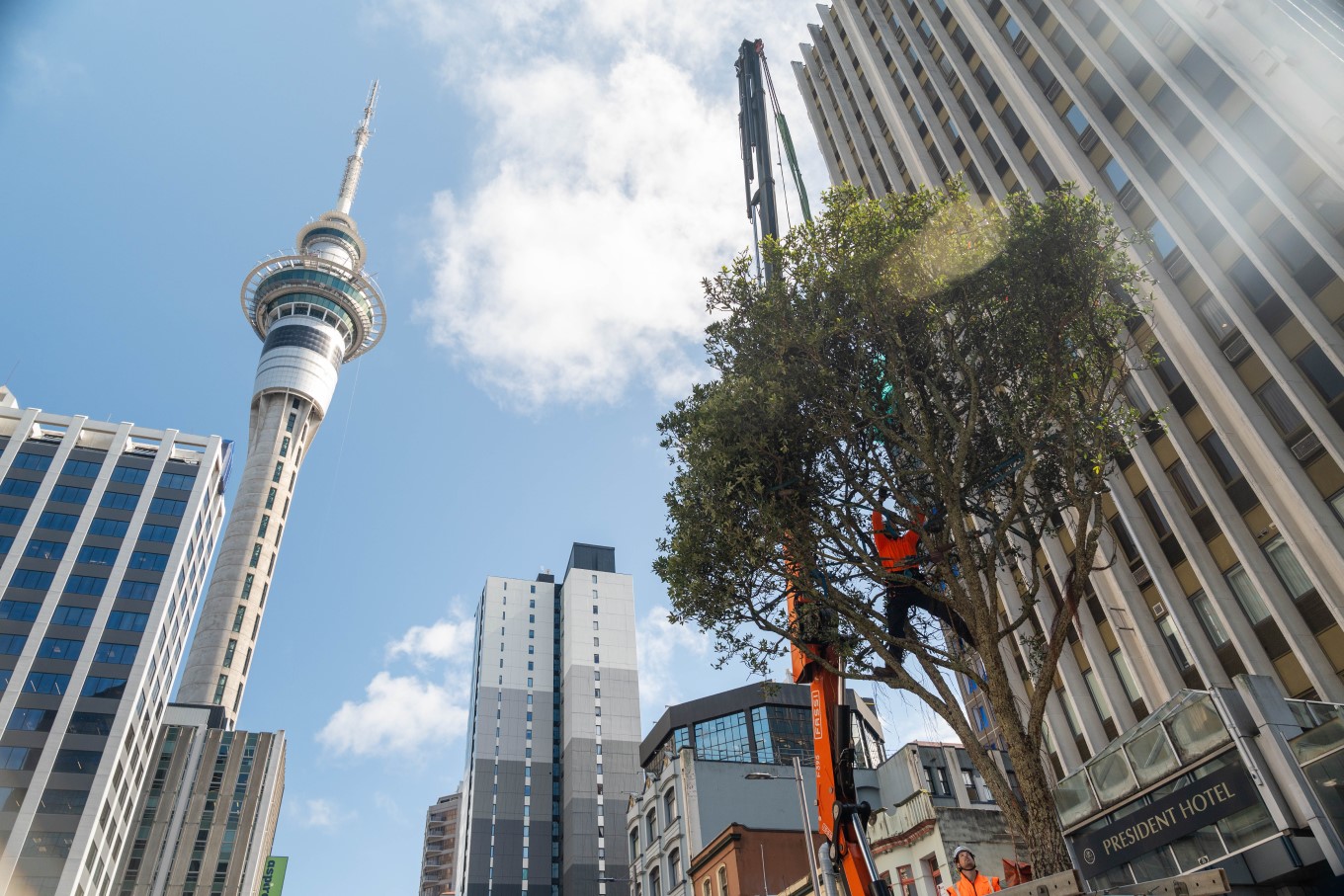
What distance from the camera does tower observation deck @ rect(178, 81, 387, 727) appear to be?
118m

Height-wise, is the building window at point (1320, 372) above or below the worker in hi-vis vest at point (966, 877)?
above

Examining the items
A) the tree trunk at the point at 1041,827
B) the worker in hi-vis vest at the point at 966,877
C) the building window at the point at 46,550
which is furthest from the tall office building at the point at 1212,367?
the building window at the point at 46,550

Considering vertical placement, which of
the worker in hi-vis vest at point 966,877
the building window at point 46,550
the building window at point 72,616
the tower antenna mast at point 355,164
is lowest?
the worker in hi-vis vest at point 966,877

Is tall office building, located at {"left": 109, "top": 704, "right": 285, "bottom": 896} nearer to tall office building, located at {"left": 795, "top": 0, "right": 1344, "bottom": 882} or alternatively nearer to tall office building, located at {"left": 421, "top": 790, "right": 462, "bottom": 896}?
tall office building, located at {"left": 421, "top": 790, "right": 462, "bottom": 896}

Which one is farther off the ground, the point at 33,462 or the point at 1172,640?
the point at 33,462

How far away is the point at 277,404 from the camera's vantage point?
449ft

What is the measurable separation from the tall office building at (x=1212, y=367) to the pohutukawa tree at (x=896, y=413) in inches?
212

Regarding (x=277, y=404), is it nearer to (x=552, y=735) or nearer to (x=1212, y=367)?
(x=552, y=735)

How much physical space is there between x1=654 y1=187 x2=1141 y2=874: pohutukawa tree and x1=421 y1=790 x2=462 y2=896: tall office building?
156886 mm

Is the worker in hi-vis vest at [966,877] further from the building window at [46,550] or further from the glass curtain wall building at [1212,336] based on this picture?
the building window at [46,550]

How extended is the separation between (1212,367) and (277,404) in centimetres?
13600

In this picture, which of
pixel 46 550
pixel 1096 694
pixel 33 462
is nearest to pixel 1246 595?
pixel 1096 694

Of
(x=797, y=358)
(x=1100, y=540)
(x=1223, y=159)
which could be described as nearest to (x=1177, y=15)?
(x=1223, y=159)

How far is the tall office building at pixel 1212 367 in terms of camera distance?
22.2 meters
